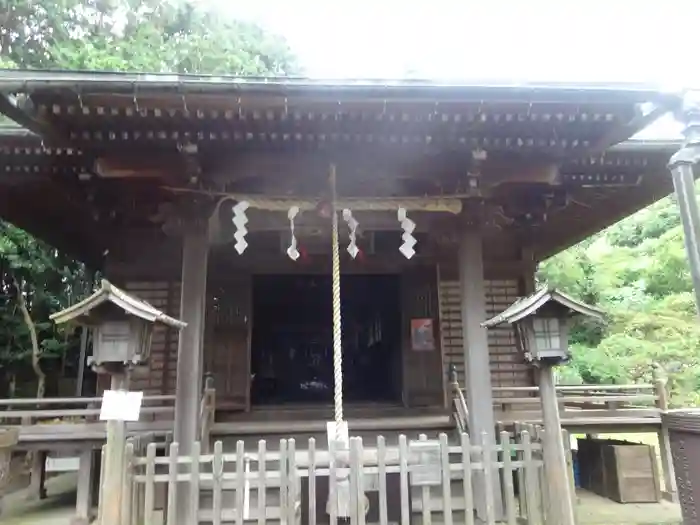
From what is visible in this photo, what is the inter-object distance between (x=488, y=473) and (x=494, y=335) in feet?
13.9

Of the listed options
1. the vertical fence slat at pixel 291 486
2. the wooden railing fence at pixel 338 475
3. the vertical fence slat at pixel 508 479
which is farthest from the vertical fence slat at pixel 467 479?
the vertical fence slat at pixel 291 486

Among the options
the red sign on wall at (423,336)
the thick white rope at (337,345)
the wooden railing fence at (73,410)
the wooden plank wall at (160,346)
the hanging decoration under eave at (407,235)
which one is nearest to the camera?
the thick white rope at (337,345)

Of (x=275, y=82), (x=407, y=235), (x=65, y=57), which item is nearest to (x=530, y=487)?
(x=407, y=235)

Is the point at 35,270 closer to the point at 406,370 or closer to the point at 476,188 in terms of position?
the point at 406,370

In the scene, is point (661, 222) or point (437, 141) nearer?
point (437, 141)

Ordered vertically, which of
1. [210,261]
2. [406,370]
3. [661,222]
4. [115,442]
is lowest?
[115,442]

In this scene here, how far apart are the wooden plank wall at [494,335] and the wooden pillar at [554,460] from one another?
11.8ft

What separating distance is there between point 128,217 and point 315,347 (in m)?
8.02

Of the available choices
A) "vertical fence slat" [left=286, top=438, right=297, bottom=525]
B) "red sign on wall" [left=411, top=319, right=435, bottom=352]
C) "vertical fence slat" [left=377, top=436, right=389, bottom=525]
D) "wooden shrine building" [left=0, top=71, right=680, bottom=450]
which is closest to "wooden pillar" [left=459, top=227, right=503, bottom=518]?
"wooden shrine building" [left=0, top=71, right=680, bottom=450]

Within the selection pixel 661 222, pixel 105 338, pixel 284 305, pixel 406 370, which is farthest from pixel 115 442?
pixel 661 222

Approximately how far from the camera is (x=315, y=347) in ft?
47.9

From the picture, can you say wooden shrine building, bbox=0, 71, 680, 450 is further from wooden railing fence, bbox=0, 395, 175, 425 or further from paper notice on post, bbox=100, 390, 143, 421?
paper notice on post, bbox=100, 390, 143, 421

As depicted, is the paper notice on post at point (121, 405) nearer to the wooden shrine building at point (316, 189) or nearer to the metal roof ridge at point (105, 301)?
the metal roof ridge at point (105, 301)

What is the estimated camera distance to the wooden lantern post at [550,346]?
465 cm
